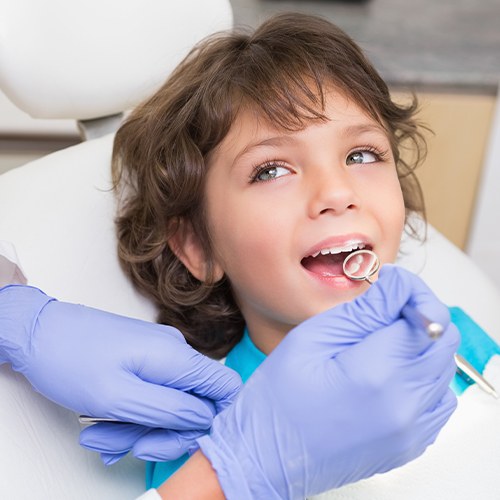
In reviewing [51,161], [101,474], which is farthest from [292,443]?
[51,161]

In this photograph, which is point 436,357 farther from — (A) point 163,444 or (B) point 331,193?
(A) point 163,444

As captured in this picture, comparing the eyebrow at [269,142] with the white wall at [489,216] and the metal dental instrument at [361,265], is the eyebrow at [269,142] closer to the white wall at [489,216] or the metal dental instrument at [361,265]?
the metal dental instrument at [361,265]

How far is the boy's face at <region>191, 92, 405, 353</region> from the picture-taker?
1.00 meters

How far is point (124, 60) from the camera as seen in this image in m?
1.31

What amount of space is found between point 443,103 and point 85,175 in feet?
3.77

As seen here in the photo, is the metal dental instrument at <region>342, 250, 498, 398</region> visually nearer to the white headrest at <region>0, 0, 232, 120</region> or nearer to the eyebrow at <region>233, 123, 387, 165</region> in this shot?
the eyebrow at <region>233, 123, 387, 165</region>

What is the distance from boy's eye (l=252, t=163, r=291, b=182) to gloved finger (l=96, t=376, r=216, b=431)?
1.07ft

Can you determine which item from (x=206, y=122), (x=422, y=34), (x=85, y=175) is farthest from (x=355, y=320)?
(x=422, y=34)

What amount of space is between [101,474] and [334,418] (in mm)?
407

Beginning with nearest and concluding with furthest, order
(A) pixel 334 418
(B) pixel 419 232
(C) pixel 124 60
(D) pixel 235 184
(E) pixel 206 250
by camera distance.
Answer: (A) pixel 334 418, (D) pixel 235 184, (E) pixel 206 250, (C) pixel 124 60, (B) pixel 419 232

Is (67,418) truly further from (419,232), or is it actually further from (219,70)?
(419,232)

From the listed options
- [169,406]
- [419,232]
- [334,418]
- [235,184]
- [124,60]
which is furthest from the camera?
[419,232]

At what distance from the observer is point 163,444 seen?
98 cm

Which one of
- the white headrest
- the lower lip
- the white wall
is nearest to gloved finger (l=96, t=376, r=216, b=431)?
the lower lip
